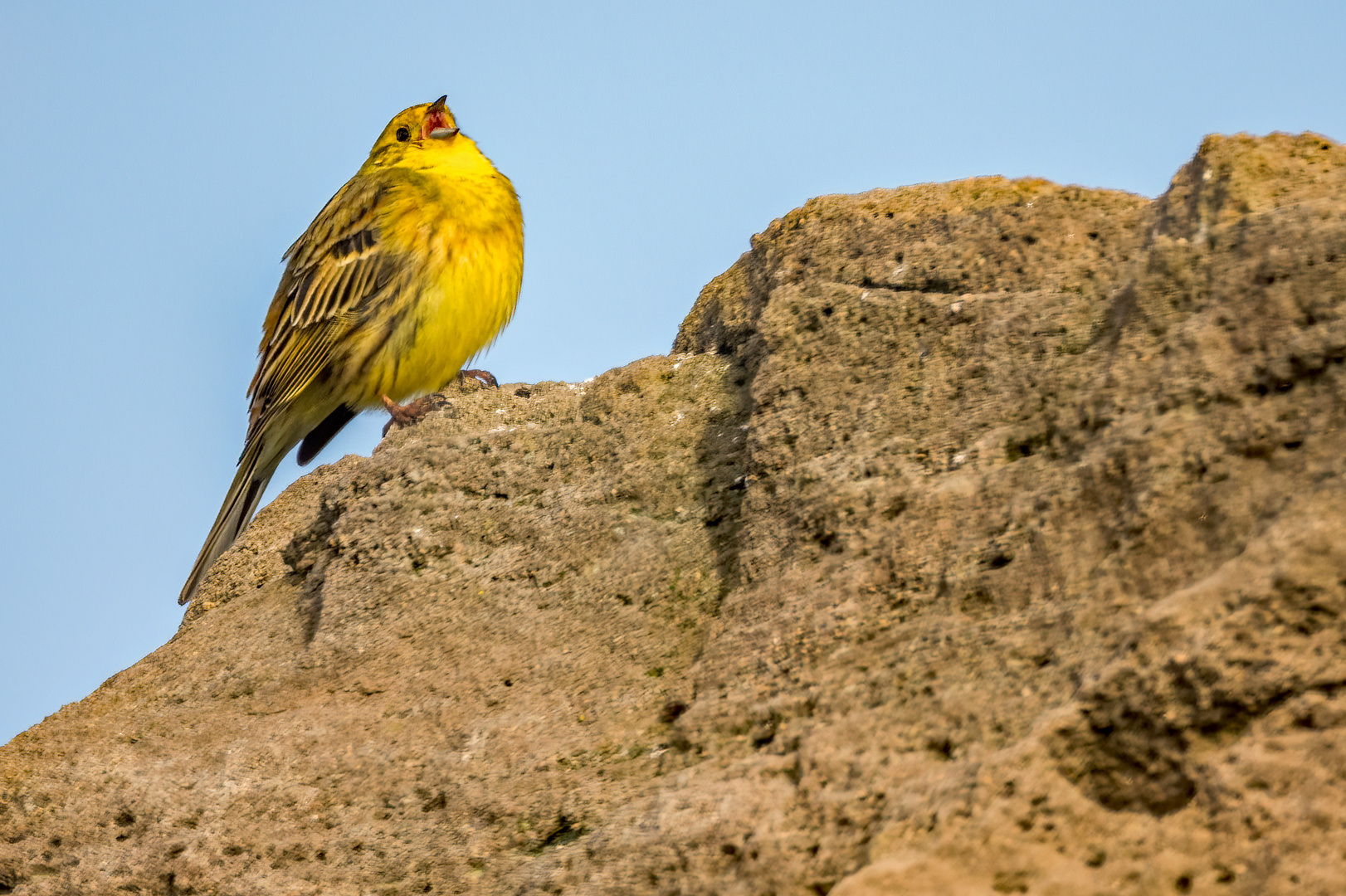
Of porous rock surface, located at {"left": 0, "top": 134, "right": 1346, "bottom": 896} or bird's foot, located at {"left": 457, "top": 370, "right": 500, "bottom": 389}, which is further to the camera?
bird's foot, located at {"left": 457, "top": 370, "right": 500, "bottom": 389}

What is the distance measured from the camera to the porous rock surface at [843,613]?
265cm

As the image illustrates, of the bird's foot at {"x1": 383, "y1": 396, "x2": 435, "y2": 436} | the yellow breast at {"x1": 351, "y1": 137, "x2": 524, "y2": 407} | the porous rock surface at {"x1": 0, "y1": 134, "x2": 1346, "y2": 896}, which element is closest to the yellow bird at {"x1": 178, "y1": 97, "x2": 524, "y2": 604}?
the yellow breast at {"x1": 351, "y1": 137, "x2": 524, "y2": 407}

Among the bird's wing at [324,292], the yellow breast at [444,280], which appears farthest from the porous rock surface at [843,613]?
the bird's wing at [324,292]

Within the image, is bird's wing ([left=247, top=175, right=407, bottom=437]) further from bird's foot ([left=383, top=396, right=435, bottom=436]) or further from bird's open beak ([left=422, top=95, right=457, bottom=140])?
bird's foot ([left=383, top=396, right=435, bottom=436])

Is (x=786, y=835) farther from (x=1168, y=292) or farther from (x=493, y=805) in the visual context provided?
(x=1168, y=292)

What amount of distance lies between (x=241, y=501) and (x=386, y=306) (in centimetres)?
131

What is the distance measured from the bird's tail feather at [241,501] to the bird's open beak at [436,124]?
2.09 metres

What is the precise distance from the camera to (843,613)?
3.43 m

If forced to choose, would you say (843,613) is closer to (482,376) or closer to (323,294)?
(482,376)

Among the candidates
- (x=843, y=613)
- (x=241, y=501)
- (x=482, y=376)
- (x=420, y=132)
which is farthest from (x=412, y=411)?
(x=843, y=613)

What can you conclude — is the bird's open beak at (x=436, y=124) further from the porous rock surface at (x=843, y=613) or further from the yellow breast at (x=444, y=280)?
the porous rock surface at (x=843, y=613)

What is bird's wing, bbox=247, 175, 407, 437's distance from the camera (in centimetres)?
770

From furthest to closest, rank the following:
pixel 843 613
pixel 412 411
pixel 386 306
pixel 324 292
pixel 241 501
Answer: pixel 324 292
pixel 386 306
pixel 241 501
pixel 412 411
pixel 843 613

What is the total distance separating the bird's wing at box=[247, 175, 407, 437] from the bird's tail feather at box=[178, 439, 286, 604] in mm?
184
